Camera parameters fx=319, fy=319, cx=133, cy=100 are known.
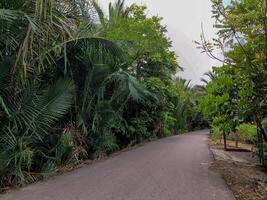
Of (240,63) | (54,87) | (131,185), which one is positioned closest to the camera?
(131,185)

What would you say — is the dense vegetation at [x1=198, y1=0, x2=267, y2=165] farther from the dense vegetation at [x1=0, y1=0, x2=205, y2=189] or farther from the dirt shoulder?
the dense vegetation at [x1=0, y1=0, x2=205, y2=189]

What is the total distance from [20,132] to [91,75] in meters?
3.48

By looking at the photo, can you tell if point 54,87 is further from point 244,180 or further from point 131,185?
point 244,180

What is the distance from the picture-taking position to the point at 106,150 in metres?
11.8

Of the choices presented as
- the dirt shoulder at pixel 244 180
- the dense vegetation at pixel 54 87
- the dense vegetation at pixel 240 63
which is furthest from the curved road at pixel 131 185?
the dense vegetation at pixel 240 63

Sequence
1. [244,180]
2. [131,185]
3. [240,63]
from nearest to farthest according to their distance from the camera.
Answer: [131,185] → [240,63] → [244,180]

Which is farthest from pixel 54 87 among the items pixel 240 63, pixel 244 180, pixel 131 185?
pixel 244 180

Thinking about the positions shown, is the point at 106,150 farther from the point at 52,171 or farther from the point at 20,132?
the point at 20,132

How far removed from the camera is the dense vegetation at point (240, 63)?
6.54 meters

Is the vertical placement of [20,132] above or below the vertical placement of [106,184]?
above

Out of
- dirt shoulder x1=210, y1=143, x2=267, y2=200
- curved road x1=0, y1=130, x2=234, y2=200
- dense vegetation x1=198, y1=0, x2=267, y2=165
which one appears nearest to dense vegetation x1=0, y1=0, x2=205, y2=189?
curved road x1=0, y1=130, x2=234, y2=200

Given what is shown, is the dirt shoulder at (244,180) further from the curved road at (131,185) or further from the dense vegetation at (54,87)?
the dense vegetation at (54,87)

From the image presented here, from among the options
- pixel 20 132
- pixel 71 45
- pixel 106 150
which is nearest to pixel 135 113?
pixel 106 150

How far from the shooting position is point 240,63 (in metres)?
7.22
